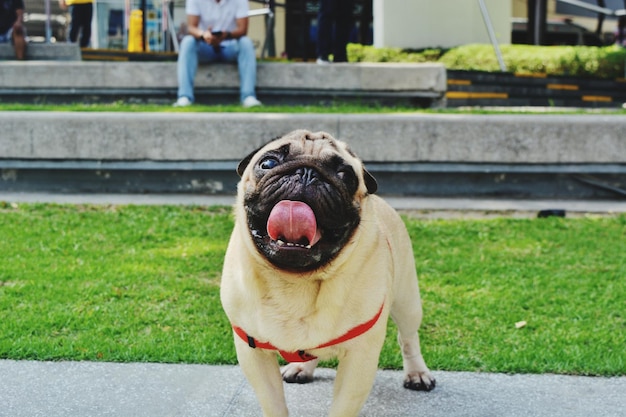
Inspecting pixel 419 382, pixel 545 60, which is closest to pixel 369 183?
pixel 419 382

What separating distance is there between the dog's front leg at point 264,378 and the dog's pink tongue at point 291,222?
1.89 feet

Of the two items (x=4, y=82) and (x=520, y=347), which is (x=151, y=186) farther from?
(x=520, y=347)

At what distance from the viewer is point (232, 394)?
3.59 m

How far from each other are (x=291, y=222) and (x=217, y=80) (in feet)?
22.8

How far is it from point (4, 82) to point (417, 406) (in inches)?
290

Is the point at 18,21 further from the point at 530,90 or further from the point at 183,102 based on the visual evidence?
the point at 530,90

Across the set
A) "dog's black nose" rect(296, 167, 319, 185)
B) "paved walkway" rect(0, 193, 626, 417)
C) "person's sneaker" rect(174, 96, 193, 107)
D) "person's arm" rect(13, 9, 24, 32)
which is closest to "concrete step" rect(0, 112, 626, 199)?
"person's sneaker" rect(174, 96, 193, 107)

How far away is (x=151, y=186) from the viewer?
7.52 m

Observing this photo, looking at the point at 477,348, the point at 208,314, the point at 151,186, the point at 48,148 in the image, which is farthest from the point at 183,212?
the point at 477,348

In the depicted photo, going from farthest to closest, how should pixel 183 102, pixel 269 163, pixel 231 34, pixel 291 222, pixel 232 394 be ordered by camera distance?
pixel 231 34, pixel 183 102, pixel 232 394, pixel 269 163, pixel 291 222

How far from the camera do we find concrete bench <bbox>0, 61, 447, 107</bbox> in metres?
9.27

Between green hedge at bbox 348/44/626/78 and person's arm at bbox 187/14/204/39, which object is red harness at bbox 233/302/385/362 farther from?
green hedge at bbox 348/44/626/78

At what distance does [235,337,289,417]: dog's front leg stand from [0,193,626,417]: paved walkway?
0.44 metres

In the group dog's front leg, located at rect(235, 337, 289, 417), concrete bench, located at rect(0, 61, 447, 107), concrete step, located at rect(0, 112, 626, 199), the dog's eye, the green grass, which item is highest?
concrete bench, located at rect(0, 61, 447, 107)
